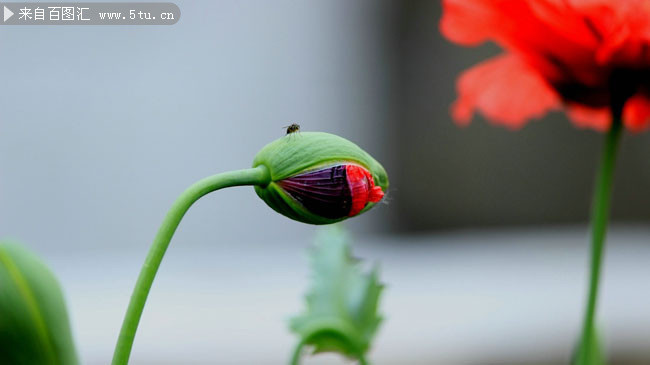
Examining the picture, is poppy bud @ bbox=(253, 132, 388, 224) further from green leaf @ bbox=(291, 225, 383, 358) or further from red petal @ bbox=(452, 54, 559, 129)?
red petal @ bbox=(452, 54, 559, 129)

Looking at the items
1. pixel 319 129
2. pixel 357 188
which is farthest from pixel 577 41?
pixel 319 129

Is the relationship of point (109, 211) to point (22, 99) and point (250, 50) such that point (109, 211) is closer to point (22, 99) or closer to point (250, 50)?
point (22, 99)

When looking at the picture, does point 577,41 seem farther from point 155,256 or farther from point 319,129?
point 319,129

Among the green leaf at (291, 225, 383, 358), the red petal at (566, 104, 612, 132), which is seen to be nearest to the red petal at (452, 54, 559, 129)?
the red petal at (566, 104, 612, 132)

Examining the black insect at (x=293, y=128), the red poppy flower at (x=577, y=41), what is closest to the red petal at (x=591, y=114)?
the red poppy flower at (x=577, y=41)

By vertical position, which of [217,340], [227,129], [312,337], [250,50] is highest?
[250,50]

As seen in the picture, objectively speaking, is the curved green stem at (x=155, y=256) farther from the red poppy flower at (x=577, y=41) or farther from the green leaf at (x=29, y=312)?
the red poppy flower at (x=577, y=41)

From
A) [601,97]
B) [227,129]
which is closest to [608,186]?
[601,97]

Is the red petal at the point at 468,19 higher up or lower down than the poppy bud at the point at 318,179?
higher up
